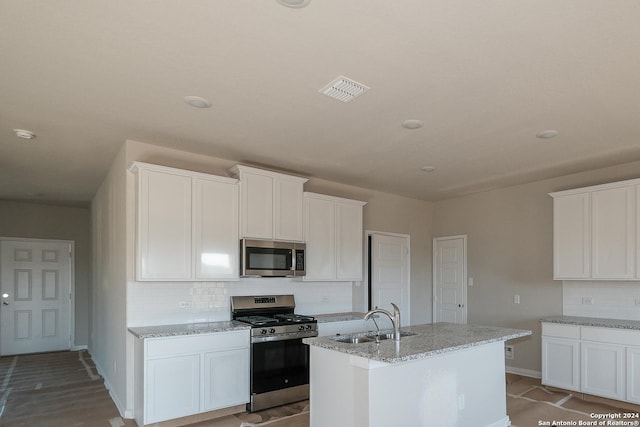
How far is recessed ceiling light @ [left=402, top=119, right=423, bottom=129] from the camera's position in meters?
3.54

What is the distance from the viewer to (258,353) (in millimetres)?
4109

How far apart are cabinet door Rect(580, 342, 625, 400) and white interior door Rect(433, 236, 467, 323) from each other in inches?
81.8

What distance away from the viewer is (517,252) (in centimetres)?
587

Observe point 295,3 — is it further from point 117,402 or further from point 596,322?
point 596,322

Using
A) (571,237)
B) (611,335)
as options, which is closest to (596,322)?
(611,335)

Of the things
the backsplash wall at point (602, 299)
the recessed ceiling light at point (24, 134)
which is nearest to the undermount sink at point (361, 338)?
the backsplash wall at point (602, 299)

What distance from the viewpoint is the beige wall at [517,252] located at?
5.43 meters

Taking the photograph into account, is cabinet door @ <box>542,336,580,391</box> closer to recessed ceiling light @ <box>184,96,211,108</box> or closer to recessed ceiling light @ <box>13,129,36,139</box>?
recessed ceiling light @ <box>184,96,211,108</box>

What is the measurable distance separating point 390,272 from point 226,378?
335 cm

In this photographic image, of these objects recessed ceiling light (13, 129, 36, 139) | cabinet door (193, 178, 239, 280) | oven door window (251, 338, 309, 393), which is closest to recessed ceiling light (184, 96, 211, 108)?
cabinet door (193, 178, 239, 280)

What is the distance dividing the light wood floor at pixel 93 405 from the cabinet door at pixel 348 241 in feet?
5.73

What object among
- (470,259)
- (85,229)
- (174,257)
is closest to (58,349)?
(85,229)

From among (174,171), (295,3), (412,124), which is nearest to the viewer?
(295,3)

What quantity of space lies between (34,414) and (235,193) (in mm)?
3007
